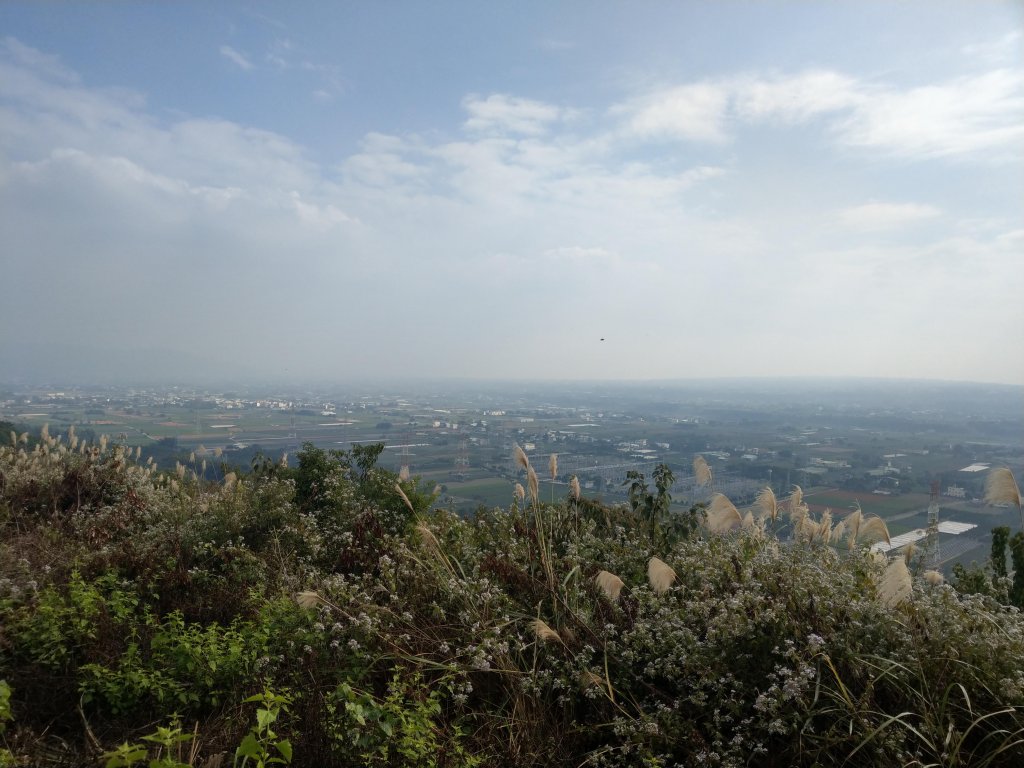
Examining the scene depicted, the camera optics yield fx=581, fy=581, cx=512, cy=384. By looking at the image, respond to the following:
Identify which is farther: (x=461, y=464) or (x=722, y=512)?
(x=461, y=464)

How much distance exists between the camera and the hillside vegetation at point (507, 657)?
2994 mm

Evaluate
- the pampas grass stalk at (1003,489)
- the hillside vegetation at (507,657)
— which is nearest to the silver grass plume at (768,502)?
the hillside vegetation at (507,657)

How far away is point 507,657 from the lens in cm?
391

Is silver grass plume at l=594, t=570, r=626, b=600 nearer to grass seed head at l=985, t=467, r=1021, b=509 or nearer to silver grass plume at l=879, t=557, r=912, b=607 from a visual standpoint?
silver grass plume at l=879, t=557, r=912, b=607

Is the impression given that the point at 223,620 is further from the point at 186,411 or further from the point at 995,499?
the point at 186,411

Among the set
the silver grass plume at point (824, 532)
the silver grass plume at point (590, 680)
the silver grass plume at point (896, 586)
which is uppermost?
the silver grass plume at point (896, 586)

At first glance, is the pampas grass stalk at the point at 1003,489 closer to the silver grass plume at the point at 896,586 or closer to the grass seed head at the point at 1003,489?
the grass seed head at the point at 1003,489

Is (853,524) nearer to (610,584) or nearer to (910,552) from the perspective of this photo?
(910,552)

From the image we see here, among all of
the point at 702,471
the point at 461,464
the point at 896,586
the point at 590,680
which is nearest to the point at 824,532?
the point at 702,471

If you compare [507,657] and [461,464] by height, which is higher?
[507,657]

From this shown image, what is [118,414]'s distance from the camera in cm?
2083

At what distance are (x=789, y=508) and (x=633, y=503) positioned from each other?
64.4 inches

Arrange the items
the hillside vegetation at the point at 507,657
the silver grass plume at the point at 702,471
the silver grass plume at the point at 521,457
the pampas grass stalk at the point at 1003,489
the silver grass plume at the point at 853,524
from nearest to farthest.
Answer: the hillside vegetation at the point at 507,657, the pampas grass stalk at the point at 1003,489, the silver grass plume at the point at 521,457, the silver grass plume at the point at 853,524, the silver grass plume at the point at 702,471

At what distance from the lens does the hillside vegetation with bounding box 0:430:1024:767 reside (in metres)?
2.99
